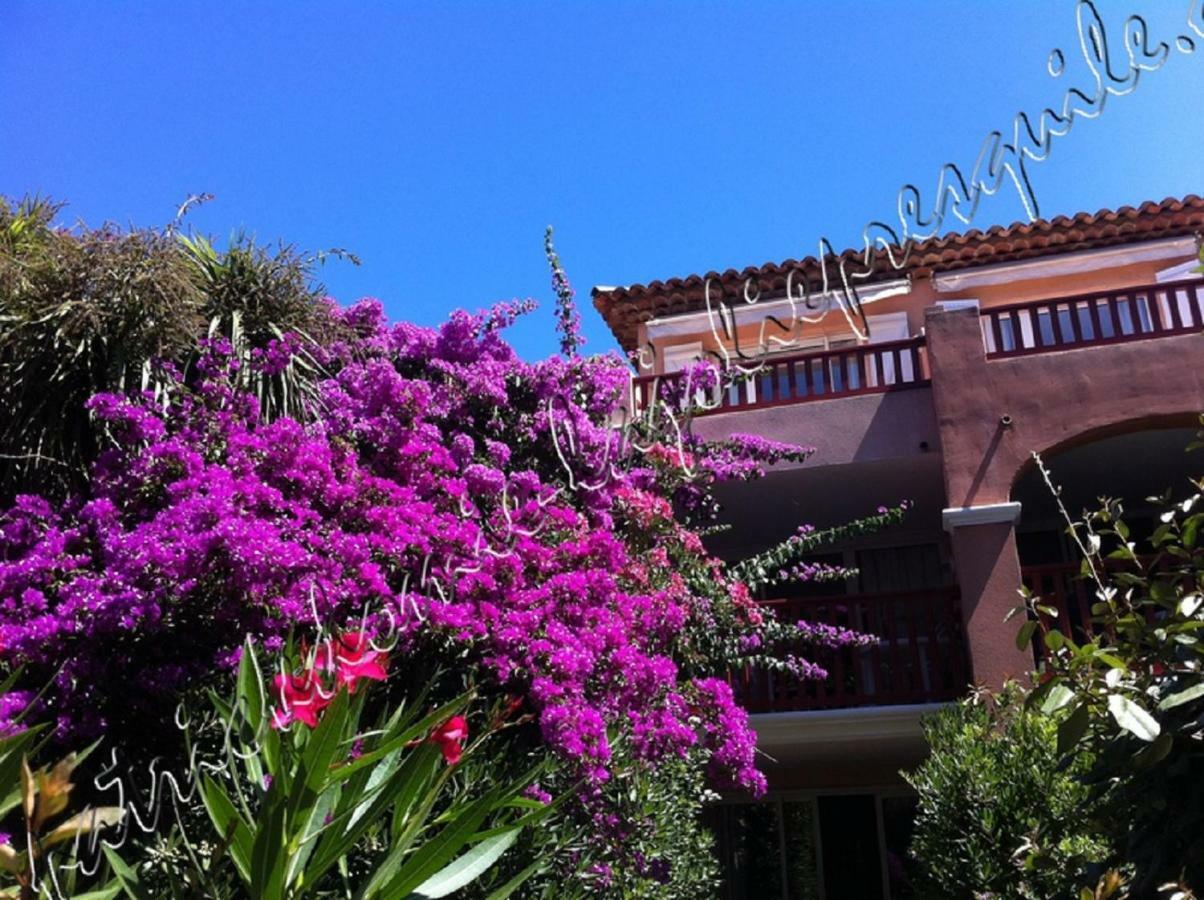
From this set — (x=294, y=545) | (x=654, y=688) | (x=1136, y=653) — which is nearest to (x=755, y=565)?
(x=654, y=688)

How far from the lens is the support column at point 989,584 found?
848cm

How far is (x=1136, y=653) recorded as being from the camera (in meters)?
2.94

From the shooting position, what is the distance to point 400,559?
6.16 meters

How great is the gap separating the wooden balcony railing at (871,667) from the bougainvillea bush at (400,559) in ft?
4.47

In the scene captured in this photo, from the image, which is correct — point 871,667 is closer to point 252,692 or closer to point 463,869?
point 463,869

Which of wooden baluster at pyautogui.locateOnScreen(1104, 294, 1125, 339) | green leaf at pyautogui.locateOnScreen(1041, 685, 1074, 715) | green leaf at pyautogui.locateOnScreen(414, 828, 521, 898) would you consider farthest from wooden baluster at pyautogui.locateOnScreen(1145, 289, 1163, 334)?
green leaf at pyautogui.locateOnScreen(414, 828, 521, 898)

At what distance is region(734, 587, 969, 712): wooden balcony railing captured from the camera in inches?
371

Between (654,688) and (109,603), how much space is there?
323 centimetres

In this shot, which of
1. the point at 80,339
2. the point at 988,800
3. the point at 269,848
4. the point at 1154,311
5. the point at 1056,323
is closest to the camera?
the point at 269,848

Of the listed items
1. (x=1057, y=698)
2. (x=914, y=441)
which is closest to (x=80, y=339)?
(x=1057, y=698)

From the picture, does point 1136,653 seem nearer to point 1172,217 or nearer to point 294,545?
point 294,545

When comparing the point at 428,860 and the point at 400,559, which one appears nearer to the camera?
the point at 428,860

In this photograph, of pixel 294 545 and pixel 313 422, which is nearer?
pixel 294 545

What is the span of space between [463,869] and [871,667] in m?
7.38
